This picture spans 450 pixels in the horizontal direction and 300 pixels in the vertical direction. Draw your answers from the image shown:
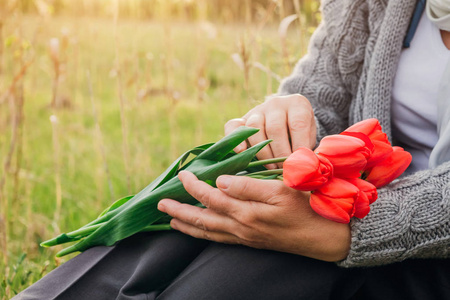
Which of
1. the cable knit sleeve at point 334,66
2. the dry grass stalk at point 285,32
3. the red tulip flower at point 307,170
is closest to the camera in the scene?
the red tulip flower at point 307,170

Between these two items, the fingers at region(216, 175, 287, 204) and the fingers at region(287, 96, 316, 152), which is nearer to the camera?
the fingers at region(216, 175, 287, 204)

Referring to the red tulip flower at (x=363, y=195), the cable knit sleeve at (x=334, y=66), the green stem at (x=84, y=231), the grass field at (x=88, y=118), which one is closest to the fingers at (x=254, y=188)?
the red tulip flower at (x=363, y=195)

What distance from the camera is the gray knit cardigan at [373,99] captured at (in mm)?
715

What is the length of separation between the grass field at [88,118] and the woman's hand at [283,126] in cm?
41

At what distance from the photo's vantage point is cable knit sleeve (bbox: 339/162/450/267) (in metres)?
0.71

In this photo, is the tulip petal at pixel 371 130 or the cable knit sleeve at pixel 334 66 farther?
the cable knit sleeve at pixel 334 66

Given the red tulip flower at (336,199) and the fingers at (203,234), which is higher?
the red tulip flower at (336,199)

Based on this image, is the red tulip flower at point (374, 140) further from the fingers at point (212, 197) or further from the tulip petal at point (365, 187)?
the fingers at point (212, 197)

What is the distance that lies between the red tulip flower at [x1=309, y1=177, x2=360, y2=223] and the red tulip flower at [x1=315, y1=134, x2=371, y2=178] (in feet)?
0.06

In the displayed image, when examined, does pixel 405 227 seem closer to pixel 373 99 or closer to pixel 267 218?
pixel 267 218

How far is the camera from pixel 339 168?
2.03 feet

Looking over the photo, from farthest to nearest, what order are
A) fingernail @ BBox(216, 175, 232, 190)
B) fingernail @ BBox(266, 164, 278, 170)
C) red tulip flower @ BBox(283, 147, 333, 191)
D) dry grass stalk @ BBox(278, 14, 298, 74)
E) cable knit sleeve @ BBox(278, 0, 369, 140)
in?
1. dry grass stalk @ BBox(278, 14, 298, 74)
2. cable knit sleeve @ BBox(278, 0, 369, 140)
3. fingernail @ BBox(266, 164, 278, 170)
4. fingernail @ BBox(216, 175, 232, 190)
5. red tulip flower @ BBox(283, 147, 333, 191)

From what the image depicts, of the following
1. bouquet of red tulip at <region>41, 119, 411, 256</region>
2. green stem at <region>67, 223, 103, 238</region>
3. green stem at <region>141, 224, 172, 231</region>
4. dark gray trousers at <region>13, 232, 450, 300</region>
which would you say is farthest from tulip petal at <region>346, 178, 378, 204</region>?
green stem at <region>67, 223, 103, 238</region>

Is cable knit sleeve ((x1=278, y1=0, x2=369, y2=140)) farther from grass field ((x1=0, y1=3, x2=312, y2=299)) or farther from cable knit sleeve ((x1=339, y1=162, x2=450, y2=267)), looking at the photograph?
cable knit sleeve ((x1=339, y1=162, x2=450, y2=267))
